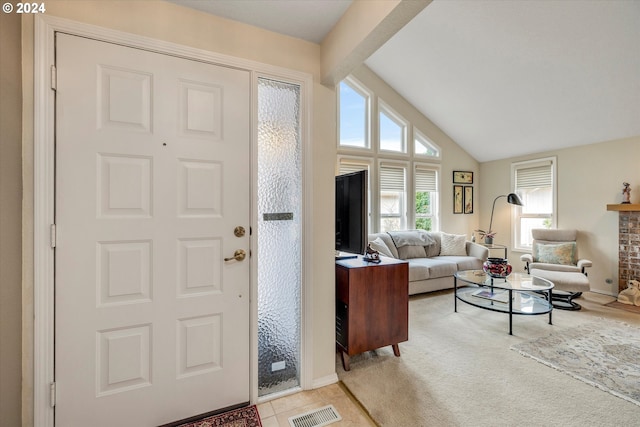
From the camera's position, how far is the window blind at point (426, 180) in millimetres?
5372

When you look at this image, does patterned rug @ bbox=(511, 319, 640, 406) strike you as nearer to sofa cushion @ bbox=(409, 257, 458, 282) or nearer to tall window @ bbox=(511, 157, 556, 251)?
sofa cushion @ bbox=(409, 257, 458, 282)

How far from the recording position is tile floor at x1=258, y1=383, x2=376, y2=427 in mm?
1630

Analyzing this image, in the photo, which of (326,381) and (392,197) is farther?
(392,197)

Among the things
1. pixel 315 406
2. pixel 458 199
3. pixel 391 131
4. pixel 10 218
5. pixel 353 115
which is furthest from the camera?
pixel 458 199

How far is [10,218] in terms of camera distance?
124 cm

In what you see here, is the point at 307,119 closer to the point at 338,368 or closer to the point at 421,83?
the point at 338,368

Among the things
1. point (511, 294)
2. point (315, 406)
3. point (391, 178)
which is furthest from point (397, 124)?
point (315, 406)

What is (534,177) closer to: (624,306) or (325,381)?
(624,306)

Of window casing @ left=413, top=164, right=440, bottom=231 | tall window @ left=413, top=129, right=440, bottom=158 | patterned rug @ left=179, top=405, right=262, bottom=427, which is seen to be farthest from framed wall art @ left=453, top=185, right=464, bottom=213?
patterned rug @ left=179, top=405, right=262, bottom=427

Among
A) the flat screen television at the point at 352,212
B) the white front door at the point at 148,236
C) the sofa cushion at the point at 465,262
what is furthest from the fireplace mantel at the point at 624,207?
the white front door at the point at 148,236

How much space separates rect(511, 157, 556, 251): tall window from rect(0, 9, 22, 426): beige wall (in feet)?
20.8

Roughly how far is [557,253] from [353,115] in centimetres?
385

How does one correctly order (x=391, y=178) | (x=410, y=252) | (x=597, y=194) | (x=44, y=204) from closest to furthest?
1. (x=44, y=204)
2. (x=597, y=194)
3. (x=410, y=252)
4. (x=391, y=178)

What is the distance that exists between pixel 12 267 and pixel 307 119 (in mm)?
1687
